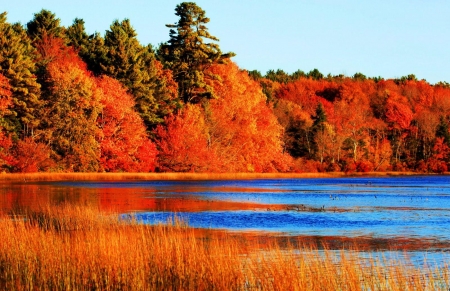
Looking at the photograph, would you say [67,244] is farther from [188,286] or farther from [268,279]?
[268,279]

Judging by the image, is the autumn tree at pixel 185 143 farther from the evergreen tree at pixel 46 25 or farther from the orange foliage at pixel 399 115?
the orange foliage at pixel 399 115

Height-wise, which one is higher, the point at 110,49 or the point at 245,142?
the point at 110,49

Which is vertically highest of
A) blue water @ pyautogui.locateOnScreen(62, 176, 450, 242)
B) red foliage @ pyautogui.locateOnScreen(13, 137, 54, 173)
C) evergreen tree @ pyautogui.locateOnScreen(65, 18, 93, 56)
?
evergreen tree @ pyautogui.locateOnScreen(65, 18, 93, 56)

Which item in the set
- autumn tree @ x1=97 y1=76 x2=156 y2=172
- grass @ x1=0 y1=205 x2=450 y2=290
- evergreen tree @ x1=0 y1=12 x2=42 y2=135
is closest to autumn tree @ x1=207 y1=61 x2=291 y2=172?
autumn tree @ x1=97 y1=76 x2=156 y2=172

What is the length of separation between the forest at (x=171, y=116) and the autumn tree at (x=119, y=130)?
123 millimetres

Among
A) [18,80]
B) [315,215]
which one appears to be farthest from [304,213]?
[18,80]

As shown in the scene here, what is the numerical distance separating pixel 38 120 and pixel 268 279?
5880cm

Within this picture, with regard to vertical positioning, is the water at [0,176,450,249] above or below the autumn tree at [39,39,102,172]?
below

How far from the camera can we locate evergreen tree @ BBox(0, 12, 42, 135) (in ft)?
217

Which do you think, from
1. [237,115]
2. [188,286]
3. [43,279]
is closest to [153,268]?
[188,286]

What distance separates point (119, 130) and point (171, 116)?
7396 mm

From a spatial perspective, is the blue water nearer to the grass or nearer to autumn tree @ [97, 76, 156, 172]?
the grass

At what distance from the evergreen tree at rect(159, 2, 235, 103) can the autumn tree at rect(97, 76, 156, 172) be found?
10714 millimetres

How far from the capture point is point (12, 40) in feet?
218
